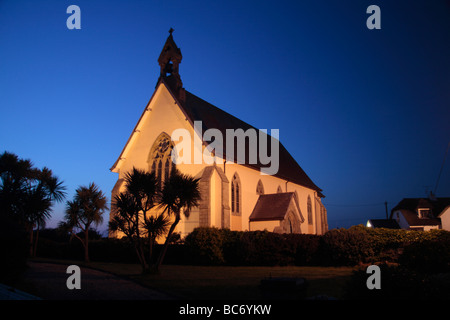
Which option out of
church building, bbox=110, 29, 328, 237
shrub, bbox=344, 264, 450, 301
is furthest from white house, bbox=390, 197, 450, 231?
shrub, bbox=344, 264, 450, 301

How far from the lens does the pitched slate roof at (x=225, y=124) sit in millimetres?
28852

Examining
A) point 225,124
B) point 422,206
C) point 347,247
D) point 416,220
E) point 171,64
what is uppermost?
point 171,64

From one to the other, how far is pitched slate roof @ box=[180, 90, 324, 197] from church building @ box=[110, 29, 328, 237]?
13cm

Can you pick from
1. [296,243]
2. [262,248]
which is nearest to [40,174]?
[262,248]

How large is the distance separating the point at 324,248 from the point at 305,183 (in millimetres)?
19999

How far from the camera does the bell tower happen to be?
30000 mm

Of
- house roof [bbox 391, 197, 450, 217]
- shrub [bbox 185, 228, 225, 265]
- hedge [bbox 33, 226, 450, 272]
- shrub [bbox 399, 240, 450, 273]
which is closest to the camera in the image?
shrub [bbox 399, 240, 450, 273]

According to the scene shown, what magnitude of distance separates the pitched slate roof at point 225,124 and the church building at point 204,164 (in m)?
0.13

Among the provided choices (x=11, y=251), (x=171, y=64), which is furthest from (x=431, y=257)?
(x=171, y=64)

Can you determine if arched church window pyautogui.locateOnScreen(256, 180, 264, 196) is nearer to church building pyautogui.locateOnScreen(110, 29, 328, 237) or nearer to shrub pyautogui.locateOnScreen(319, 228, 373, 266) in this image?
church building pyautogui.locateOnScreen(110, 29, 328, 237)

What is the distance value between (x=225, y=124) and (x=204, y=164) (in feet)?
27.5

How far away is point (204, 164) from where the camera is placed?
25453 millimetres

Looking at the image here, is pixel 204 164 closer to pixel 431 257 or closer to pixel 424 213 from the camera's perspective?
pixel 431 257
